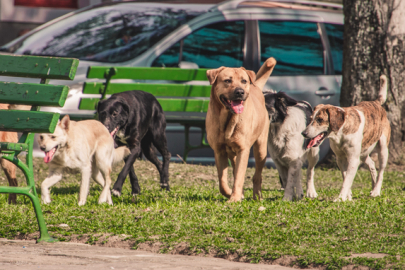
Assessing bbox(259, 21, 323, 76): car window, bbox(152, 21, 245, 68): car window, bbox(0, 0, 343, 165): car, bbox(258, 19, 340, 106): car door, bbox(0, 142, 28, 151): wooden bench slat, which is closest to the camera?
bbox(0, 142, 28, 151): wooden bench slat

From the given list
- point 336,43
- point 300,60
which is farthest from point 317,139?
point 336,43

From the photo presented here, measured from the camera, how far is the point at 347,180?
6.21 meters

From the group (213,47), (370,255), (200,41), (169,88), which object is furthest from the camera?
(213,47)

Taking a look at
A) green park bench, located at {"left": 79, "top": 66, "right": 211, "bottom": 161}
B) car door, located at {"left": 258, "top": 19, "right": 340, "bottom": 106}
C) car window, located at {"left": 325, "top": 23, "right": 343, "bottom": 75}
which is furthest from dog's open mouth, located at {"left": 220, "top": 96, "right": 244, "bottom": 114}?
car window, located at {"left": 325, "top": 23, "right": 343, "bottom": 75}

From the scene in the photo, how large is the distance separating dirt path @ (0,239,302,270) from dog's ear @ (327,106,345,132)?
9.25 feet

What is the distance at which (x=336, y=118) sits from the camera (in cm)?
615

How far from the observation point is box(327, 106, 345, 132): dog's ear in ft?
20.2

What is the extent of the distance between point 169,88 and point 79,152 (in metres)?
3.29

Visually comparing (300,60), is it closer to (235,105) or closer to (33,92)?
(235,105)

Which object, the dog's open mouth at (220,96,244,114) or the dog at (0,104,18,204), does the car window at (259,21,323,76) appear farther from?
the dog at (0,104,18,204)

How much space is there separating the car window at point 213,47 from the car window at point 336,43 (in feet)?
6.16

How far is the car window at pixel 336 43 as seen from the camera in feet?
34.1

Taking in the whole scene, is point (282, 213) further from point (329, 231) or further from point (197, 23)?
point (197, 23)

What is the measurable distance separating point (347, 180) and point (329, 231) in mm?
1732
